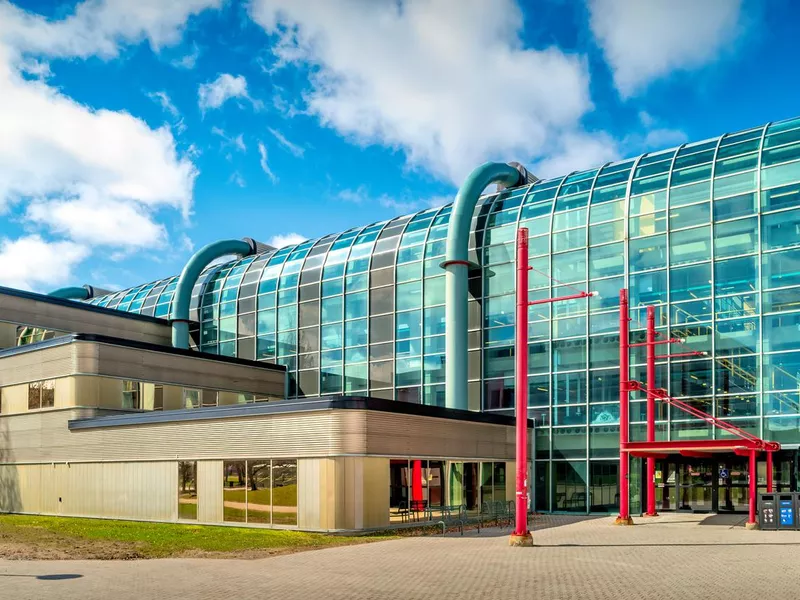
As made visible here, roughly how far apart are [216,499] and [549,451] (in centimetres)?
1597

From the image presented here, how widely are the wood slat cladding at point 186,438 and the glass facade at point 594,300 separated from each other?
11842 millimetres

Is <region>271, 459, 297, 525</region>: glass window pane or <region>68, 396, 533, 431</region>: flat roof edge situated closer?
<region>68, 396, 533, 431</region>: flat roof edge

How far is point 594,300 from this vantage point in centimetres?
4050

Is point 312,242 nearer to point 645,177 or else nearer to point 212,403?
point 212,403

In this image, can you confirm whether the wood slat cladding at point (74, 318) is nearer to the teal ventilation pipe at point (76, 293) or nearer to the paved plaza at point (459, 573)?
the teal ventilation pipe at point (76, 293)

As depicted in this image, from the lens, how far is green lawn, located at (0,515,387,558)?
946 inches

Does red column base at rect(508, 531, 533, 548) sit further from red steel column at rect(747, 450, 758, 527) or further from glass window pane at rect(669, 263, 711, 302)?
glass window pane at rect(669, 263, 711, 302)

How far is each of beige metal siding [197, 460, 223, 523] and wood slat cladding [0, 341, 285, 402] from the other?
9.84 meters

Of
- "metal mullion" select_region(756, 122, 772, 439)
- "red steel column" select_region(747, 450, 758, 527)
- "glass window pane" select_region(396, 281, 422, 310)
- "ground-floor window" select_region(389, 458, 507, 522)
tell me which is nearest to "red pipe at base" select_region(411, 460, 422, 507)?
"ground-floor window" select_region(389, 458, 507, 522)

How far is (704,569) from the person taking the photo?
20312mm

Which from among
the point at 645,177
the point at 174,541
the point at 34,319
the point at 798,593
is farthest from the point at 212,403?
the point at 798,593

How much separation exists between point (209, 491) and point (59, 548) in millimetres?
9270

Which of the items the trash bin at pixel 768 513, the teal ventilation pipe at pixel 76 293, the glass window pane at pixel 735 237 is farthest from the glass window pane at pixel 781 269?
the teal ventilation pipe at pixel 76 293

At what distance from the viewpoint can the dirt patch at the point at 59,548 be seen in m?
22.9
